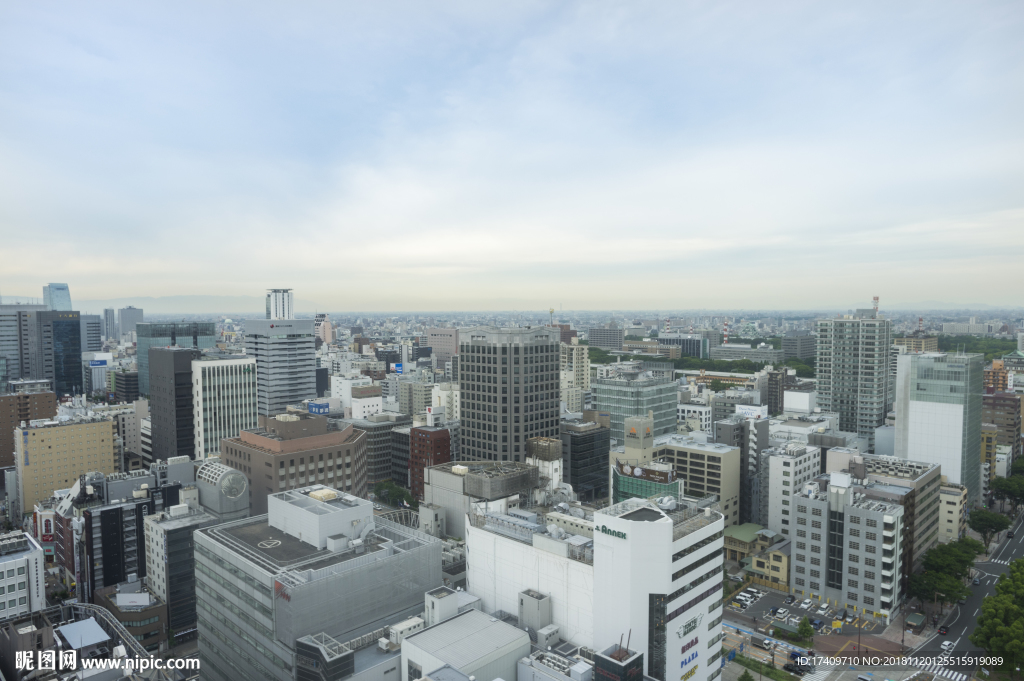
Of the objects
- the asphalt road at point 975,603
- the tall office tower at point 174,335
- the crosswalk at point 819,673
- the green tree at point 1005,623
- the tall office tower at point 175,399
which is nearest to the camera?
the green tree at point 1005,623

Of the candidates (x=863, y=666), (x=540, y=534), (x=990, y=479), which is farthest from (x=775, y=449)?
(x=540, y=534)

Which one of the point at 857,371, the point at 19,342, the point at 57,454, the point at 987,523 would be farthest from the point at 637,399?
the point at 19,342

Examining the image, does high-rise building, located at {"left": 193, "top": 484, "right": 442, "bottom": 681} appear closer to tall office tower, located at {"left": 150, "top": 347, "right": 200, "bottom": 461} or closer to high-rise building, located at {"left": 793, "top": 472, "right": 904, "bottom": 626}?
high-rise building, located at {"left": 793, "top": 472, "right": 904, "bottom": 626}

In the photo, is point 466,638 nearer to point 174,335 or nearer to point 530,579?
point 530,579

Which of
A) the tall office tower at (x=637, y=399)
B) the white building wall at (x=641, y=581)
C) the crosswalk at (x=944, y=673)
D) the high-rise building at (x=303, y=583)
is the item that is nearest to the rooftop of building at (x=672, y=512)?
the white building wall at (x=641, y=581)

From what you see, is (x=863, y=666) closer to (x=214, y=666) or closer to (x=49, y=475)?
(x=214, y=666)

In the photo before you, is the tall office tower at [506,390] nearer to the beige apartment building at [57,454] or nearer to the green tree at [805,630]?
the green tree at [805,630]
